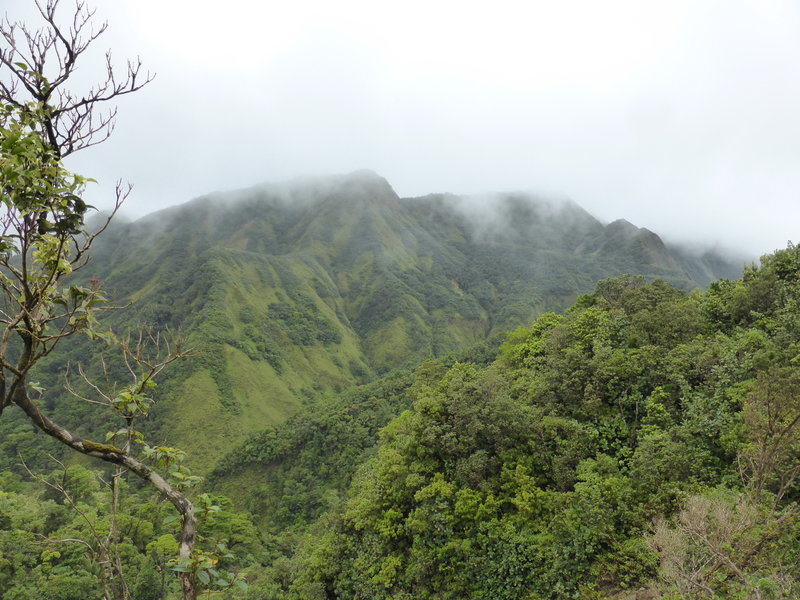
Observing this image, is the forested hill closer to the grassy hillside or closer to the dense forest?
the grassy hillside

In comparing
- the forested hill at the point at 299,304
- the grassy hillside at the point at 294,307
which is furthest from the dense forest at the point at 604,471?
the forested hill at the point at 299,304

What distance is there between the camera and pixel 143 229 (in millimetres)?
199000

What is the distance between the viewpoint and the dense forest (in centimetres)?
1038

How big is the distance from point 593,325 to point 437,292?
14749cm

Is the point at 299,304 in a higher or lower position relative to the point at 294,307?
higher

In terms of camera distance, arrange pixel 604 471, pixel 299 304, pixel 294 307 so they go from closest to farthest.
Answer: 1. pixel 604 471
2. pixel 294 307
3. pixel 299 304

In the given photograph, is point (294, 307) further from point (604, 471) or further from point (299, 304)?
point (604, 471)

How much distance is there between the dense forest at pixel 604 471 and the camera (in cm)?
1038

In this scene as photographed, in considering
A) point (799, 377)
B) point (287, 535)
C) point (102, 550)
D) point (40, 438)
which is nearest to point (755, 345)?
point (799, 377)

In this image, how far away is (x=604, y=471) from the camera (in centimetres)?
1560

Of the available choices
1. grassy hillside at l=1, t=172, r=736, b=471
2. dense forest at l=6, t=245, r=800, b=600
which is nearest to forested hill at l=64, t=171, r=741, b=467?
grassy hillside at l=1, t=172, r=736, b=471

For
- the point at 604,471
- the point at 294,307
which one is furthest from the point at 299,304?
the point at 604,471

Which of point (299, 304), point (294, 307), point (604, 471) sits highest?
point (299, 304)

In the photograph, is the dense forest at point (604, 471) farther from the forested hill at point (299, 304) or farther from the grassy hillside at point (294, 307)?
the forested hill at point (299, 304)
